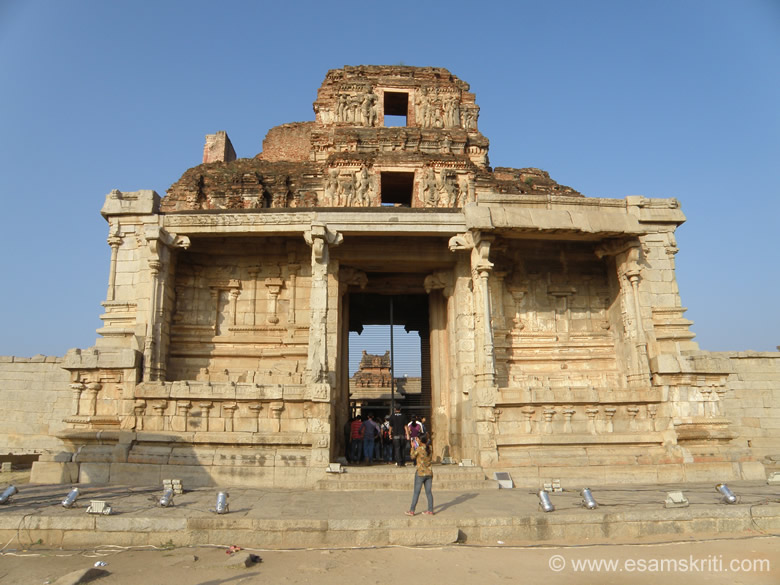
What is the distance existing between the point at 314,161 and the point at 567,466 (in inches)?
569

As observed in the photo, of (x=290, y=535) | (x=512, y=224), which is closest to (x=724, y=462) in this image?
(x=512, y=224)

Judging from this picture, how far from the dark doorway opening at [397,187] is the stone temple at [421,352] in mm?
6055

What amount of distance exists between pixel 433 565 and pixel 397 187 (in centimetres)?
1722

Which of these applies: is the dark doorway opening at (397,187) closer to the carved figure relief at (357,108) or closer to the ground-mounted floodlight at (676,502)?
the carved figure relief at (357,108)

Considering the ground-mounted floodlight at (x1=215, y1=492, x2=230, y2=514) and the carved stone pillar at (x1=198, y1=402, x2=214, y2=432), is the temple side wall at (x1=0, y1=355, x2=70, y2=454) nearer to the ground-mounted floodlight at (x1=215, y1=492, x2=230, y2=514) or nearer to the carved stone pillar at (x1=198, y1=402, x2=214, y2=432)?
the carved stone pillar at (x1=198, y1=402, x2=214, y2=432)

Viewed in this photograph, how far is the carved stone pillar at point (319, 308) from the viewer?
37.1 ft

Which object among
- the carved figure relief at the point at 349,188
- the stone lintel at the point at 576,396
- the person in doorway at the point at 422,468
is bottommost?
the person in doorway at the point at 422,468

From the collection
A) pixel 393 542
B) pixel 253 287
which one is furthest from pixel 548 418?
pixel 253 287

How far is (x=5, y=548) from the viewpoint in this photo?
21.6 feet

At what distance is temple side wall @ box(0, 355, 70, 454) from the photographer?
49.2 ft

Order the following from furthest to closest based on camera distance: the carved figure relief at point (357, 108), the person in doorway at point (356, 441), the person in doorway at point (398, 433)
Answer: the carved figure relief at point (357, 108), the person in doorway at point (356, 441), the person in doorway at point (398, 433)

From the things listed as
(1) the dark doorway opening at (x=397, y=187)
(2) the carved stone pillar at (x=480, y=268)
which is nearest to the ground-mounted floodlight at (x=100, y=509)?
(2) the carved stone pillar at (x=480, y=268)

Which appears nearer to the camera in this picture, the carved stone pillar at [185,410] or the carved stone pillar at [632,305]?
the carved stone pillar at [185,410]

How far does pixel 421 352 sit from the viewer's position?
656 inches
